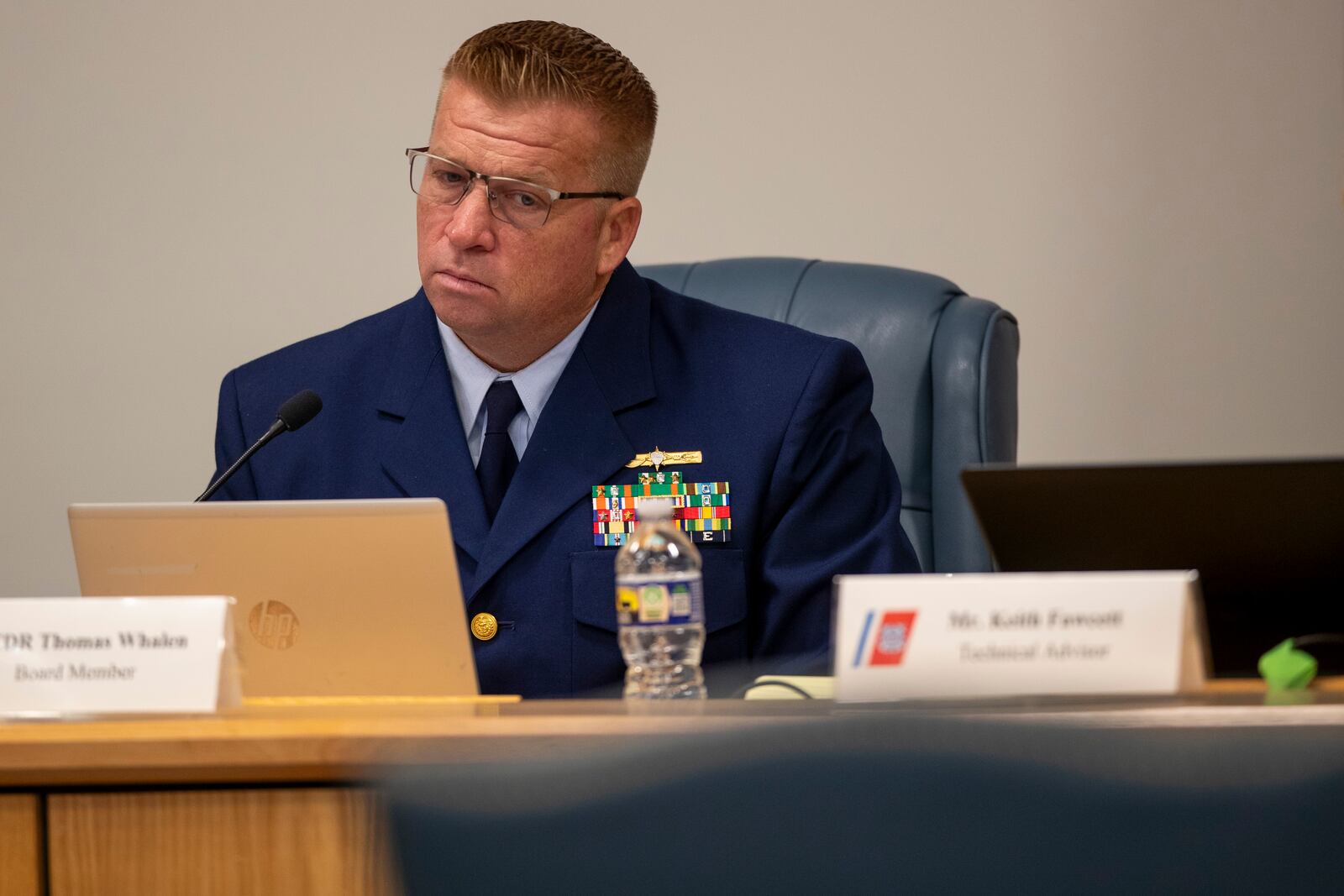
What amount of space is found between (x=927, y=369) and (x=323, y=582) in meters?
1.10

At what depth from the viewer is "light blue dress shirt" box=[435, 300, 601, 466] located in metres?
1.83

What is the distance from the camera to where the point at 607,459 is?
1.76 meters

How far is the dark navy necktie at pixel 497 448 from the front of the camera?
5.82 ft

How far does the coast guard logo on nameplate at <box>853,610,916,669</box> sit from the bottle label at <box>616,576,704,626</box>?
0.93 feet

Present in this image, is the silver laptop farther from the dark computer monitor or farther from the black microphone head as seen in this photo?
the dark computer monitor

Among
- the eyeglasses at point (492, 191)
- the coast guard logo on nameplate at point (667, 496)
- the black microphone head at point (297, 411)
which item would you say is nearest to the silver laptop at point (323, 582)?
the black microphone head at point (297, 411)

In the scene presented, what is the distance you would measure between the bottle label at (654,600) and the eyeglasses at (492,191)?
0.72m

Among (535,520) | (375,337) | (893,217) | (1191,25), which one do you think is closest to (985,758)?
(535,520)

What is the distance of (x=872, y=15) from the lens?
2686mm

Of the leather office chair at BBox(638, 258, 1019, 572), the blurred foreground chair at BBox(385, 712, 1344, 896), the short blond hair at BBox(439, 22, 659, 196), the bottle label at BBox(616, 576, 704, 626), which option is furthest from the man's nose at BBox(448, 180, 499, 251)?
the blurred foreground chair at BBox(385, 712, 1344, 896)

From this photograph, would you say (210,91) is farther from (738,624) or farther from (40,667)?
(40,667)

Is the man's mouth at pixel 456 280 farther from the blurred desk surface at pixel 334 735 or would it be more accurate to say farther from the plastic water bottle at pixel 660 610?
the blurred desk surface at pixel 334 735

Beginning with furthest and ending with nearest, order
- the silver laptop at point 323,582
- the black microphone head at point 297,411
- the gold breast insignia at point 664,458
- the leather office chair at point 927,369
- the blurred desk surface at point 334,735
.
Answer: the leather office chair at point 927,369 < the gold breast insignia at point 664,458 < the black microphone head at point 297,411 < the silver laptop at point 323,582 < the blurred desk surface at point 334,735

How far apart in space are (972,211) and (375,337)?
1.18m
